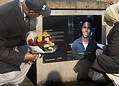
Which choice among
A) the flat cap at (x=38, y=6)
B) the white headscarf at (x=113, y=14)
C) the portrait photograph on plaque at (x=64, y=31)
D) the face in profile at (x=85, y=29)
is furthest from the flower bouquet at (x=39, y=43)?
the face in profile at (x=85, y=29)

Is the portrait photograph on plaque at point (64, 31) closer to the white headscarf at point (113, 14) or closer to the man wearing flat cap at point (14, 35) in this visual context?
the man wearing flat cap at point (14, 35)

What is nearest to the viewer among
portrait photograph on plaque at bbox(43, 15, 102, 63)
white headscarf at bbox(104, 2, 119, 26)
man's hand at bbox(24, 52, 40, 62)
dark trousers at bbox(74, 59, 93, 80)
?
white headscarf at bbox(104, 2, 119, 26)

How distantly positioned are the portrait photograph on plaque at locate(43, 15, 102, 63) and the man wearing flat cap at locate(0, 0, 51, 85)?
1.48m

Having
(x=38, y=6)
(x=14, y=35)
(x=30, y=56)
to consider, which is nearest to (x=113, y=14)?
(x=38, y=6)

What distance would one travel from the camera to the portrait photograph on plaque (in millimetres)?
6363

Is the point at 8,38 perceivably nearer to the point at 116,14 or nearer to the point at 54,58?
the point at 116,14

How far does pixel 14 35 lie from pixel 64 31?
1.96 metres

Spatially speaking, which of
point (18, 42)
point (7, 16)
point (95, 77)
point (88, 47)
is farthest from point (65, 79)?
point (7, 16)

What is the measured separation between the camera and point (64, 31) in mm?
6516

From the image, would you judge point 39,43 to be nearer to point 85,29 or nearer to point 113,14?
point 113,14

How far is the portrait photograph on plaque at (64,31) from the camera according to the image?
636 cm

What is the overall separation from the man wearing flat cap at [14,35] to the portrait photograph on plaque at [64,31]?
148cm

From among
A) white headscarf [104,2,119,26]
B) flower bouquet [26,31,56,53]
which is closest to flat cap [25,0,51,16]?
flower bouquet [26,31,56,53]

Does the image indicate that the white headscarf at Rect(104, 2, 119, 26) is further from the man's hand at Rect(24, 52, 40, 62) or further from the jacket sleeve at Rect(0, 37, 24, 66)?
the jacket sleeve at Rect(0, 37, 24, 66)
